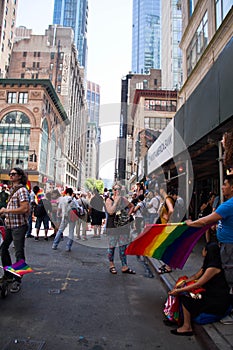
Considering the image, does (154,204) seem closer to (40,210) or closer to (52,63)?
(40,210)

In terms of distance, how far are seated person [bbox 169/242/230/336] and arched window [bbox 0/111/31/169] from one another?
46791mm

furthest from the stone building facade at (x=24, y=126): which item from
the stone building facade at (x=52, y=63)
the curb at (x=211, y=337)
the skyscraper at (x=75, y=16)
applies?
the skyscraper at (x=75, y=16)

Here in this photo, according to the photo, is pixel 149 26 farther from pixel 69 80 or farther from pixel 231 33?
pixel 231 33

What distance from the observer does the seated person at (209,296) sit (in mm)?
2896

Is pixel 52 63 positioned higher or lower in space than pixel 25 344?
higher

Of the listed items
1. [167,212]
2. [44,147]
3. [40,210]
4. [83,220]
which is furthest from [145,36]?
[167,212]

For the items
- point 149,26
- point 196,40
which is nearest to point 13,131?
point 196,40

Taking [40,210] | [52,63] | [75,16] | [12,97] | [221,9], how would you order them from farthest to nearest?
1. [75,16]
2. [52,63]
3. [12,97]
4. [221,9]
5. [40,210]

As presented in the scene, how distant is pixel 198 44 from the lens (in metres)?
13.2

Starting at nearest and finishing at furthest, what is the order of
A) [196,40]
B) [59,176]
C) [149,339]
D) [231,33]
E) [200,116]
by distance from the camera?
[149,339] → [200,116] → [231,33] → [196,40] → [59,176]

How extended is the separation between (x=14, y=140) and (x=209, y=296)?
49191 mm

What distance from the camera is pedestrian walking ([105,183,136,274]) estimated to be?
5.49 meters

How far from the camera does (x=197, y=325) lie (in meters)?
2.99

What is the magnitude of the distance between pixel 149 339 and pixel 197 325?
2.03ft
